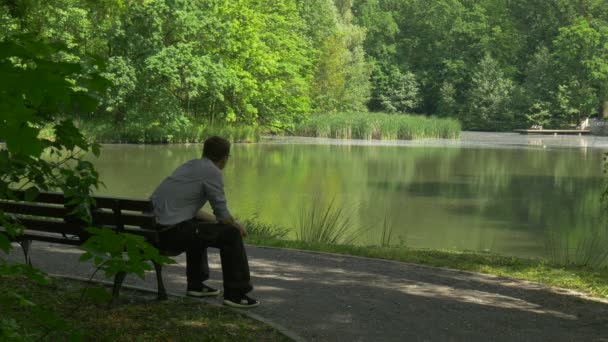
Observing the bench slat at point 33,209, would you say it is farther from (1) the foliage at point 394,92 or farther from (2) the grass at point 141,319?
(1) the foliage at point 394,92

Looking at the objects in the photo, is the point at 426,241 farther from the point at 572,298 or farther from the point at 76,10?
the point at 76,10

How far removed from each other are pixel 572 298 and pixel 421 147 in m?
32.4

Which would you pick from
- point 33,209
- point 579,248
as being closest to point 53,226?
point 33,209

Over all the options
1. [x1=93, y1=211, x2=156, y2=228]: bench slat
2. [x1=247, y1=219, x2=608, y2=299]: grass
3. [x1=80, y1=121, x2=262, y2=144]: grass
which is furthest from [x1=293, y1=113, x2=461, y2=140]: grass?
[x1=93, y1=211, x2=156, y2=228]: bench slat

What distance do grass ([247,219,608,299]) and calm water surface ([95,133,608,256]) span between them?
1996 millimetres

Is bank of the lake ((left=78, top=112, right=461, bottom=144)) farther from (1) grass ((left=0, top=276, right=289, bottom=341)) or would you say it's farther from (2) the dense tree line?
(1) grass ((left=0, top=276, right=289, bottom=341))

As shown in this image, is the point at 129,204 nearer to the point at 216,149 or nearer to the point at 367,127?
the point at 216,149

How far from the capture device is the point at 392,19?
259 feet

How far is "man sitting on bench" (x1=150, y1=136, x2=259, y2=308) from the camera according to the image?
6242mm

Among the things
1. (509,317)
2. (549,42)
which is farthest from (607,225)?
(549,42)

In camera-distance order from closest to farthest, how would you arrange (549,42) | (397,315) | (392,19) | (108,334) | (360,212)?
(108,334) → (397,315) → (360,212) → (549,42) → (392,19)

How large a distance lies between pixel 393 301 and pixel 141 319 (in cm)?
202

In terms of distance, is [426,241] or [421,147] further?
[421,147]

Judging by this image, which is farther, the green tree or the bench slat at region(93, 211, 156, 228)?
the green tree
